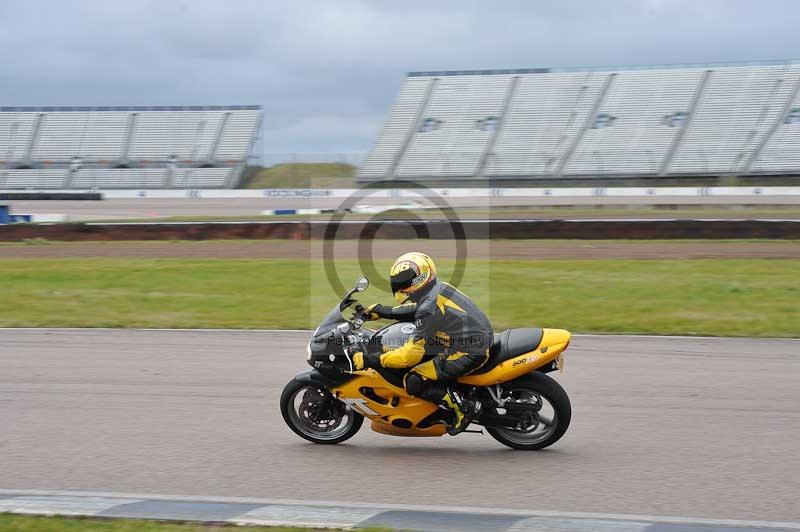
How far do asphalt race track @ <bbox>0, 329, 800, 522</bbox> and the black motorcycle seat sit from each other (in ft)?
2.45

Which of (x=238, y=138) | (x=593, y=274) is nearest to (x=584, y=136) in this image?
(x=238, y=138)

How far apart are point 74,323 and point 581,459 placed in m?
9.92

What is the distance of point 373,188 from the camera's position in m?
43.8

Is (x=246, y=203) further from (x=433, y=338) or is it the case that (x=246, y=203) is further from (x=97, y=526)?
(x=97, y=526)

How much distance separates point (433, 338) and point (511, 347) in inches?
23.8

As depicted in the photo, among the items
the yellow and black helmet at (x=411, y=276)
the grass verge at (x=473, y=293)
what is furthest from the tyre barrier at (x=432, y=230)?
the yellow and black helmet at (x=411, y=276)

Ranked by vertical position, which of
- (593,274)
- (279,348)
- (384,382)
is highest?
(593,274)

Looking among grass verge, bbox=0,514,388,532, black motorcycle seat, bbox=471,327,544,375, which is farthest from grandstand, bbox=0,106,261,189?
grass verge, bbox=0,514,388,532

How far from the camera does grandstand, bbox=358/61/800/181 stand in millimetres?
48250

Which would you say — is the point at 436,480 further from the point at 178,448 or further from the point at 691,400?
the point at 691,400

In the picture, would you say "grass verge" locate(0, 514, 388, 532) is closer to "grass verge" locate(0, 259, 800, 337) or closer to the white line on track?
the white line on track

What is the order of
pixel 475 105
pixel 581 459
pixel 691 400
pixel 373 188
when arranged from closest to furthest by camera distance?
pixel 581 459 → pixel 691 400 → pixel 373 188 → pixel 475 105

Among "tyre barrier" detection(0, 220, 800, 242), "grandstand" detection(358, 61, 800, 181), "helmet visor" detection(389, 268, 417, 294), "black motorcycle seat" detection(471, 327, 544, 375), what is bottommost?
"black motorcycle seat" detection(471, 327, 544, 375)

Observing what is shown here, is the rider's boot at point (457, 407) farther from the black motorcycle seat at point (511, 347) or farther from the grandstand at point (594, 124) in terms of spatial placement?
the grandstand at point (594, 124)
